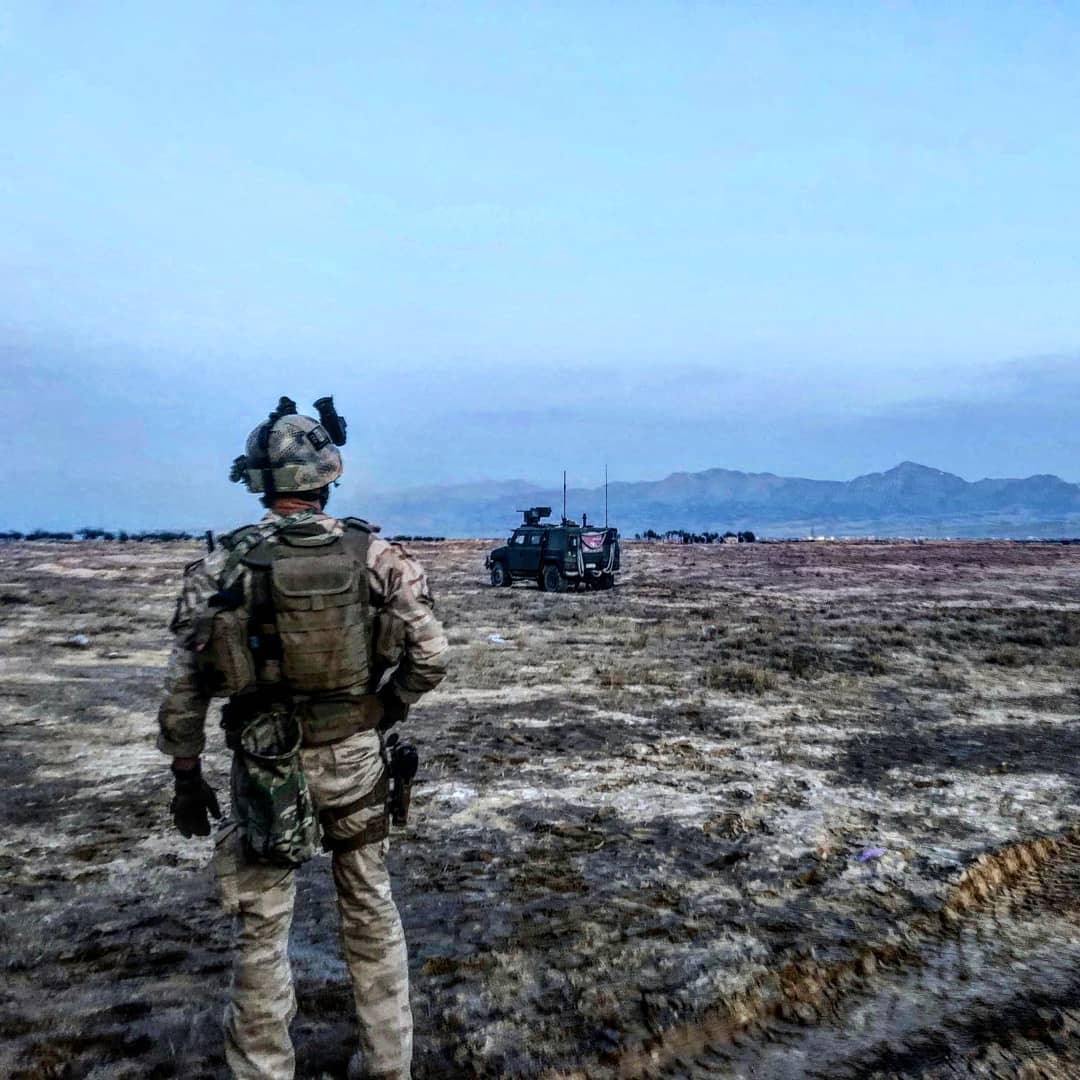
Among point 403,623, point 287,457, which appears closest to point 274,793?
point 403,623

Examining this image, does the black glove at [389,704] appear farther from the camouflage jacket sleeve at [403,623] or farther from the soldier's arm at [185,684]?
the soldier's arm at [185,684]

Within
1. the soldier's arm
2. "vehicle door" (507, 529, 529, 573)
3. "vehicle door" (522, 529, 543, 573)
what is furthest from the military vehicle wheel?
the soldier's arm

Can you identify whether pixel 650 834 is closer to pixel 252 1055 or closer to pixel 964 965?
pixel 964 965

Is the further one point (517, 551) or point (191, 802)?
point (517, 551)

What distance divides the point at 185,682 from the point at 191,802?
0.43 meters

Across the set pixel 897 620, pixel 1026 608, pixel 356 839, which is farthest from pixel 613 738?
pixel 1026 608

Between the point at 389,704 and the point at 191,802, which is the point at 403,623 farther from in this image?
the point at 191,802

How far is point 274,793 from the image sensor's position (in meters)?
3.05

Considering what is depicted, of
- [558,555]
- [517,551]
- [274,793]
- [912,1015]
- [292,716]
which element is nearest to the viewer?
[274,793]

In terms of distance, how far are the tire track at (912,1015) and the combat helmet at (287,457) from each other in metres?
2.34

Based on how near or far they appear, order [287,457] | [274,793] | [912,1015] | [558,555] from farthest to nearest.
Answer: [558,555], [912,1015], [287,457], [274,793]

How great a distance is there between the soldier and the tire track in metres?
1.01

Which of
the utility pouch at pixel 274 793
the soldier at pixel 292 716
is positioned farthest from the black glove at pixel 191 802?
the utility pouch at pixel 274 793

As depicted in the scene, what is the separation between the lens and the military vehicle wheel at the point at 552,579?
82.1 ft
